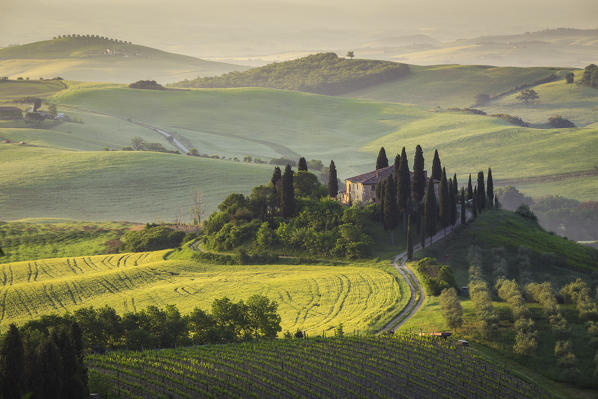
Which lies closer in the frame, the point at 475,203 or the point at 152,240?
the point at 475,203

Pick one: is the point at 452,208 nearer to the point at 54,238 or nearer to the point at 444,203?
the point at 444,203

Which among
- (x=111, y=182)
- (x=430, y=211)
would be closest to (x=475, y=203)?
(x=430, y=211)

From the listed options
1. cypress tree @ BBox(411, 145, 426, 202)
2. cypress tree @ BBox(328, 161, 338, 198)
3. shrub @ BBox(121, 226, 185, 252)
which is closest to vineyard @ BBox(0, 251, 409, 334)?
shrub @ BBox(121, 226, 185, 252)

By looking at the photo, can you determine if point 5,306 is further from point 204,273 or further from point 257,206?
point 257,206

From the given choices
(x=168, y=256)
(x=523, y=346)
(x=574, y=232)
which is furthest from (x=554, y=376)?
(x=574, y=232)

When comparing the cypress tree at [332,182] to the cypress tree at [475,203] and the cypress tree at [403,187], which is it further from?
the cypress tree at [475,203]

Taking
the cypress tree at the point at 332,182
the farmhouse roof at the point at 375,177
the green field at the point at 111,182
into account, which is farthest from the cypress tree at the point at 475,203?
the green field at the point at 111,182
